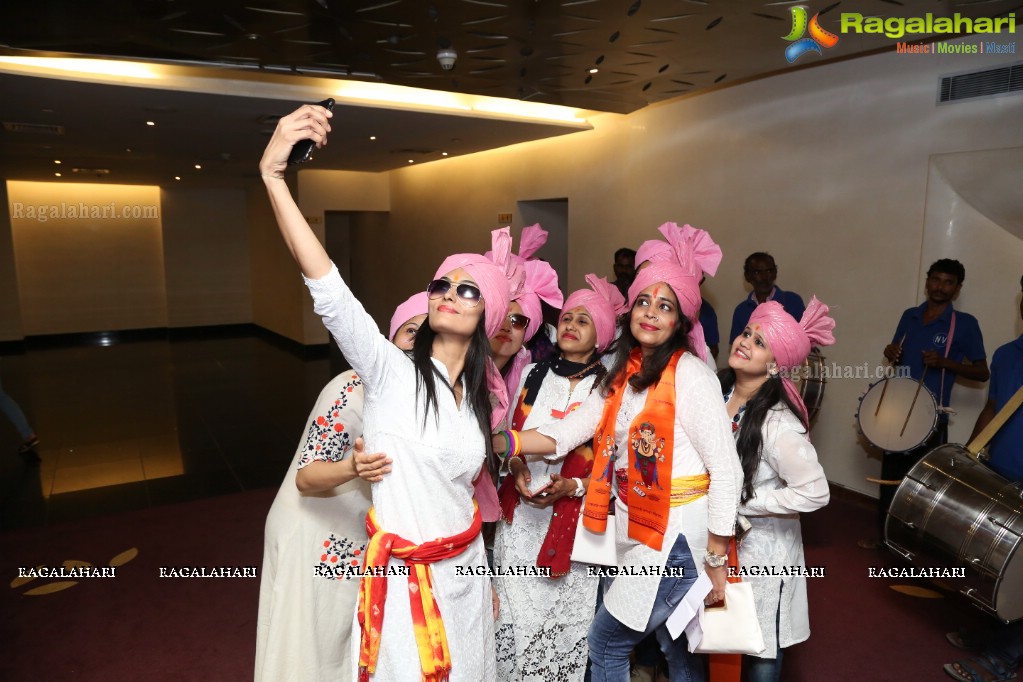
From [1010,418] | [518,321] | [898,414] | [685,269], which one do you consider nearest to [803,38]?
[898,414]

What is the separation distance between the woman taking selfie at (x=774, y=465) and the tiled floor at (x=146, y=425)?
4.08 meters

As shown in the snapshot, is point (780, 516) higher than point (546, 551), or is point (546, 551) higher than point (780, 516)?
point (780, 516)

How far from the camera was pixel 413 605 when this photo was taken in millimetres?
1686

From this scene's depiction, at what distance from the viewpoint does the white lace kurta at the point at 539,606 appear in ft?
8.51

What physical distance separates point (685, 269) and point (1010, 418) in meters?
1.81

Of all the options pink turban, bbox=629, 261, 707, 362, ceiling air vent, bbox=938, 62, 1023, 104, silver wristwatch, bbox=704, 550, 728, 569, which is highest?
ceiling air vent, bbox=938, 62, 1023, 104

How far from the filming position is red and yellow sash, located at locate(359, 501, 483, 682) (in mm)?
1666

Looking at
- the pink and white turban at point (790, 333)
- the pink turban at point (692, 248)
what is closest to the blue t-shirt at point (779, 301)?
the pink and white turban at point (790, 333)

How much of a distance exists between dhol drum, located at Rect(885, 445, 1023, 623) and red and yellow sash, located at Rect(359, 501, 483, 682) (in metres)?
2.25

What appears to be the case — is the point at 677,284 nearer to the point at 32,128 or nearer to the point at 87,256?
the point at 32,128

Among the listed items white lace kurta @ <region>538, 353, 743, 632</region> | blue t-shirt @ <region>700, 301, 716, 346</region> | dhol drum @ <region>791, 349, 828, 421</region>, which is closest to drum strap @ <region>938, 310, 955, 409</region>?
dhol drum @ <region>791, 349, 828, 421</region>

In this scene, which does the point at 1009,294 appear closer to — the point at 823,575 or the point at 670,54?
the point at 823,575

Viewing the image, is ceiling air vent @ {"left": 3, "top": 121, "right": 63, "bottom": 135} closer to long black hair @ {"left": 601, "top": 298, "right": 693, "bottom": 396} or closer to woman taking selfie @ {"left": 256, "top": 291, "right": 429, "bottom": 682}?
woman taking selfie @ {"left": 256, "top": 291, "right": 429, "bottom": 682}

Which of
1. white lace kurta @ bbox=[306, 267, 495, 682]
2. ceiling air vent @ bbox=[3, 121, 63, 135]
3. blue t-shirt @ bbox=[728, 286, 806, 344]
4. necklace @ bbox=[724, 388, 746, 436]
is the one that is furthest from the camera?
ceiling air vent @ bbox=[3, 121, 63, 135]
